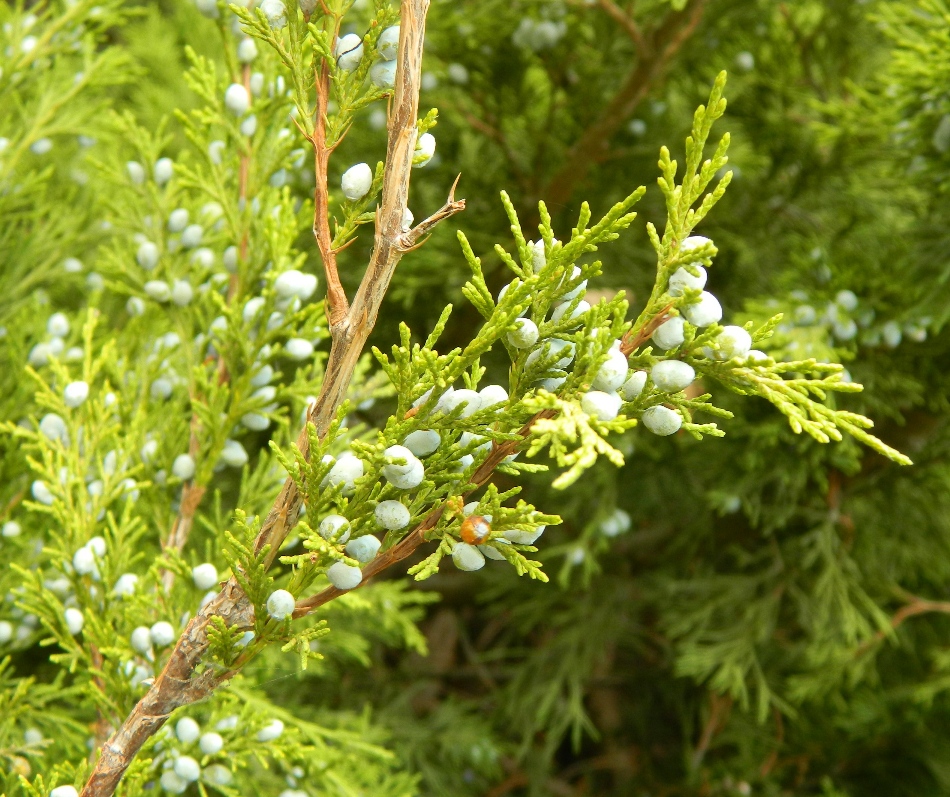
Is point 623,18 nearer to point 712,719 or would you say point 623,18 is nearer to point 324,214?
point 324,214

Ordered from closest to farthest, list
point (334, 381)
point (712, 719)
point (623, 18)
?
1. point (334, 381)
2. point (623, 18)
3. point (712, 719)

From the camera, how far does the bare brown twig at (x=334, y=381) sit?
2.72 ft

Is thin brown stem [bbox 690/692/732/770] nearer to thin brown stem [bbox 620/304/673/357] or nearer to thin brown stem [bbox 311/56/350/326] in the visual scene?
thin brown stem [bbox 620/304/673/357]

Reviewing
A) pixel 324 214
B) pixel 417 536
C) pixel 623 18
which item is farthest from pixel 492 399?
pixel 623 18

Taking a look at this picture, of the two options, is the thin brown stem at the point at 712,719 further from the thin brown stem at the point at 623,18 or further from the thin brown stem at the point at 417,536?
the thin brown stem at the point at 417,536

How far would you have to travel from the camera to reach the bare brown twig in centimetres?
83

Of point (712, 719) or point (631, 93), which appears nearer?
point (631, 93)

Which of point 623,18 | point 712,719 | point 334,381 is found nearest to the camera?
point 334,381

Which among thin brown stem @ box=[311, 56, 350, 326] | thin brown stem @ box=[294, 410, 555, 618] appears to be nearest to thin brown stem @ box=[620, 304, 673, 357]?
thin brown stem @ box=[294, 410, 555, 618]

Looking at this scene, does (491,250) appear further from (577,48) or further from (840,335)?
(840,335)

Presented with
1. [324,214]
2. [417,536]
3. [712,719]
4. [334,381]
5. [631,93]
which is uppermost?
[324,214]

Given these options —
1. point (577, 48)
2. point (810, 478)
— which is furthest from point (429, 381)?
point (577, 48)

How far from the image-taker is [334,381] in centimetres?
84

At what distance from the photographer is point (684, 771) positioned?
8.79ft
